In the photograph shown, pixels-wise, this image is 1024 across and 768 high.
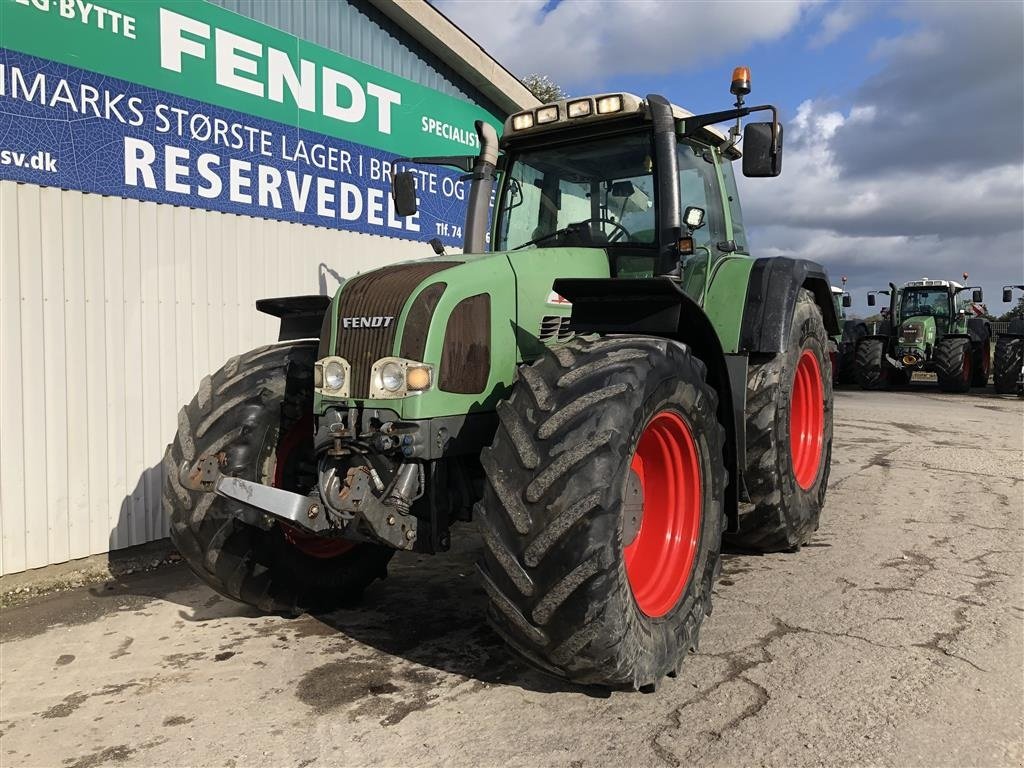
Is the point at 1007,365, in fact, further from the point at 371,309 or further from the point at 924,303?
the point at 371,309

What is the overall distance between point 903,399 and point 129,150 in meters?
14.3

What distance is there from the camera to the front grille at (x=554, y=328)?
3535mm

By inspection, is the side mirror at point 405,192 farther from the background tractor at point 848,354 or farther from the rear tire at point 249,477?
the background tractor at point 848,354

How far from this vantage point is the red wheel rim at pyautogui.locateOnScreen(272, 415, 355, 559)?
146 inches

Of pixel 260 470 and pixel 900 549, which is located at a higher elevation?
pixel 260 470

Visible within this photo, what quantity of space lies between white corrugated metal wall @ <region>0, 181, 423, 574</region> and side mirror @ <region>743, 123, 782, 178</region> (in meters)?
3.81

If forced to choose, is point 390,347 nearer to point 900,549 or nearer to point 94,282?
point 94,282

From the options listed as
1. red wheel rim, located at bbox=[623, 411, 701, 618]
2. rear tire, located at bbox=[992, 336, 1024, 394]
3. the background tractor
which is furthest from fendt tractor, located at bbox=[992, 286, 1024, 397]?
red wheel rim, located at bbox=[623, 411, 701, 618]

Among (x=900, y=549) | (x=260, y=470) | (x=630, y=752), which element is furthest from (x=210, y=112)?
(x=900, y=549)

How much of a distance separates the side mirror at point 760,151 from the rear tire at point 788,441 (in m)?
1.03

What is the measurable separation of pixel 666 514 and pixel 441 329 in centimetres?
133

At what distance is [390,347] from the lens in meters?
3.02

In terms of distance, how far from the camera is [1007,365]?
53.9 feet

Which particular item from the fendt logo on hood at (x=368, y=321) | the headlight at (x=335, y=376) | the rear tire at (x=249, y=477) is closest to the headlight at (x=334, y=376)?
the headlight at (x=335, y=376)
